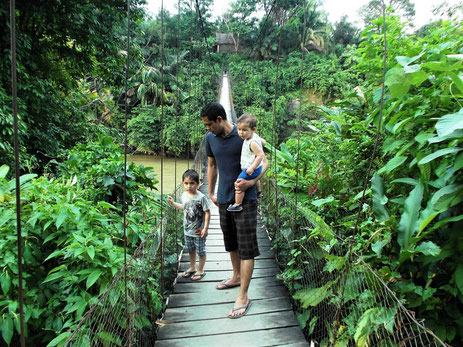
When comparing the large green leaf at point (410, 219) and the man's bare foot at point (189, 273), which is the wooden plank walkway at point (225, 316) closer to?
the man's bare foot at point (189, 273)

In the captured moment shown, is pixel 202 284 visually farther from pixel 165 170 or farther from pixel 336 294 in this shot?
pixel 165 170

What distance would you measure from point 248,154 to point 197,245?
2.05 ft

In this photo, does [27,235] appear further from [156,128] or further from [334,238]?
[156,128]

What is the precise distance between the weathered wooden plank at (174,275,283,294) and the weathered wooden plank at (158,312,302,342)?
0.83 feet

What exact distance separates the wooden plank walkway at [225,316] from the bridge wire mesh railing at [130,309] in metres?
0.09

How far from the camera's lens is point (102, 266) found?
3.45ft

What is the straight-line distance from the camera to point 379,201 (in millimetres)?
1152

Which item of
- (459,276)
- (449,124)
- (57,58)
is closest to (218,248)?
(459,276)

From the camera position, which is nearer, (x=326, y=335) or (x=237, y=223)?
(x=326, y=335)

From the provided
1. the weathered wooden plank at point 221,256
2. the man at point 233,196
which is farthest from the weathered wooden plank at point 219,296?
the weathered wooden plank at point 221,256

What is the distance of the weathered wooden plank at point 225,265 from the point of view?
1804mm

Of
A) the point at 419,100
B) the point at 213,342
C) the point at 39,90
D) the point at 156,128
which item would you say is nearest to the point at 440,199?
the point at 419,100

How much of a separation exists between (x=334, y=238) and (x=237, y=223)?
0.42 m

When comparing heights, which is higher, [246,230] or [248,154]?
[248,154]
